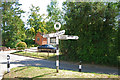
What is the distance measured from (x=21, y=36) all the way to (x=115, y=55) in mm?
27979

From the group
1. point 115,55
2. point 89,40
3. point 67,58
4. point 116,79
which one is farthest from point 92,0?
point 116,79

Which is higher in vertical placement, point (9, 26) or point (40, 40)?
point (9, 26)

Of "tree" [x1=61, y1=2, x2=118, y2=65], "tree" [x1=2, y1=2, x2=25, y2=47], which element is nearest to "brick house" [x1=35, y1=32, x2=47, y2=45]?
"tree" [x1=2, y1=2, x2=25, y2=47]

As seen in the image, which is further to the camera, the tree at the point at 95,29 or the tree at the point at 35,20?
the tree at the point at 35,20

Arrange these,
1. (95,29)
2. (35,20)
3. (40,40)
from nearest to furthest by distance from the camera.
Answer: (95,29) → (40,40) → (35,20)

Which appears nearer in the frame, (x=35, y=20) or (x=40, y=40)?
(x=40, y=40)

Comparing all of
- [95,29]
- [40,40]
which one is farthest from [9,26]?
[95,29]

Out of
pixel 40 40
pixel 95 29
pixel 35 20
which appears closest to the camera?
pixel 95 29

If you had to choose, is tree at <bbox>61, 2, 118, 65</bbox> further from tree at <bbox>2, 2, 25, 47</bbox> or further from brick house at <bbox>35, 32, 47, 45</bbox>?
tree at <bbox>2, 2, 25, 47</bbox>

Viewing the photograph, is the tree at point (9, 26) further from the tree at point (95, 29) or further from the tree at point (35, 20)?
the tree at point (95, 29)

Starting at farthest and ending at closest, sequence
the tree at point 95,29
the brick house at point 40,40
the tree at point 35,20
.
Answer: the tree at point 35,20, the brick house at point 40,40, the tree at point 95,29

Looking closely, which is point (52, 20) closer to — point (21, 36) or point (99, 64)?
point (21, 36)

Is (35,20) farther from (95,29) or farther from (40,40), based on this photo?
(95,29)

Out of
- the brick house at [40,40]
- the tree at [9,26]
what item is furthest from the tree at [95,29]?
the tree at [9,26]
